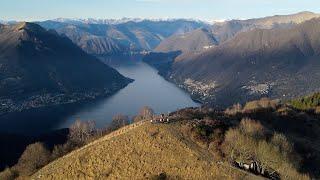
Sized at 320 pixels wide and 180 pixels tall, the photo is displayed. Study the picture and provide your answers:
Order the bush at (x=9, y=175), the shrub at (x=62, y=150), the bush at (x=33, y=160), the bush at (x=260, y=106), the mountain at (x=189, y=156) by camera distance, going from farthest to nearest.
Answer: the bush at (x=260, y=106)
the shrub at (x=62, y=150)
the bush at (x=33, y=160)
the bush at (x=9, y=175)
the mountain at (x=189, y=156)

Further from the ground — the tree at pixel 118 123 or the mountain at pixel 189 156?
the mountain at pixel 189 156

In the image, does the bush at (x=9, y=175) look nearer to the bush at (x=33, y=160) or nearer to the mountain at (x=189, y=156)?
the bush at (x=33, y=160)

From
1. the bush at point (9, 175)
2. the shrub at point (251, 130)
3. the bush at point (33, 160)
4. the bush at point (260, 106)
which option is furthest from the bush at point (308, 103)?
the bush at point (9, 175)

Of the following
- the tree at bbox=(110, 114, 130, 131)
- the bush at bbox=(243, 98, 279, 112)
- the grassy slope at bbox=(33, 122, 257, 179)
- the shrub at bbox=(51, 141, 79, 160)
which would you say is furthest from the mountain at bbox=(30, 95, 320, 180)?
the tree at bbox=(110, 114, 130, 131)

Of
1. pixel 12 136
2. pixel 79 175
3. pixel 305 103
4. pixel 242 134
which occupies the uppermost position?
pixel 242 134

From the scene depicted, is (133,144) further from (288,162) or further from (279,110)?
(279,110)

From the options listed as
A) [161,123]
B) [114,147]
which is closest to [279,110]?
[161,123]

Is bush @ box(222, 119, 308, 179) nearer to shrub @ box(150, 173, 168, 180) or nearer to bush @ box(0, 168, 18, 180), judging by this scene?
shrub @ box(150, 173, 168, 180)
